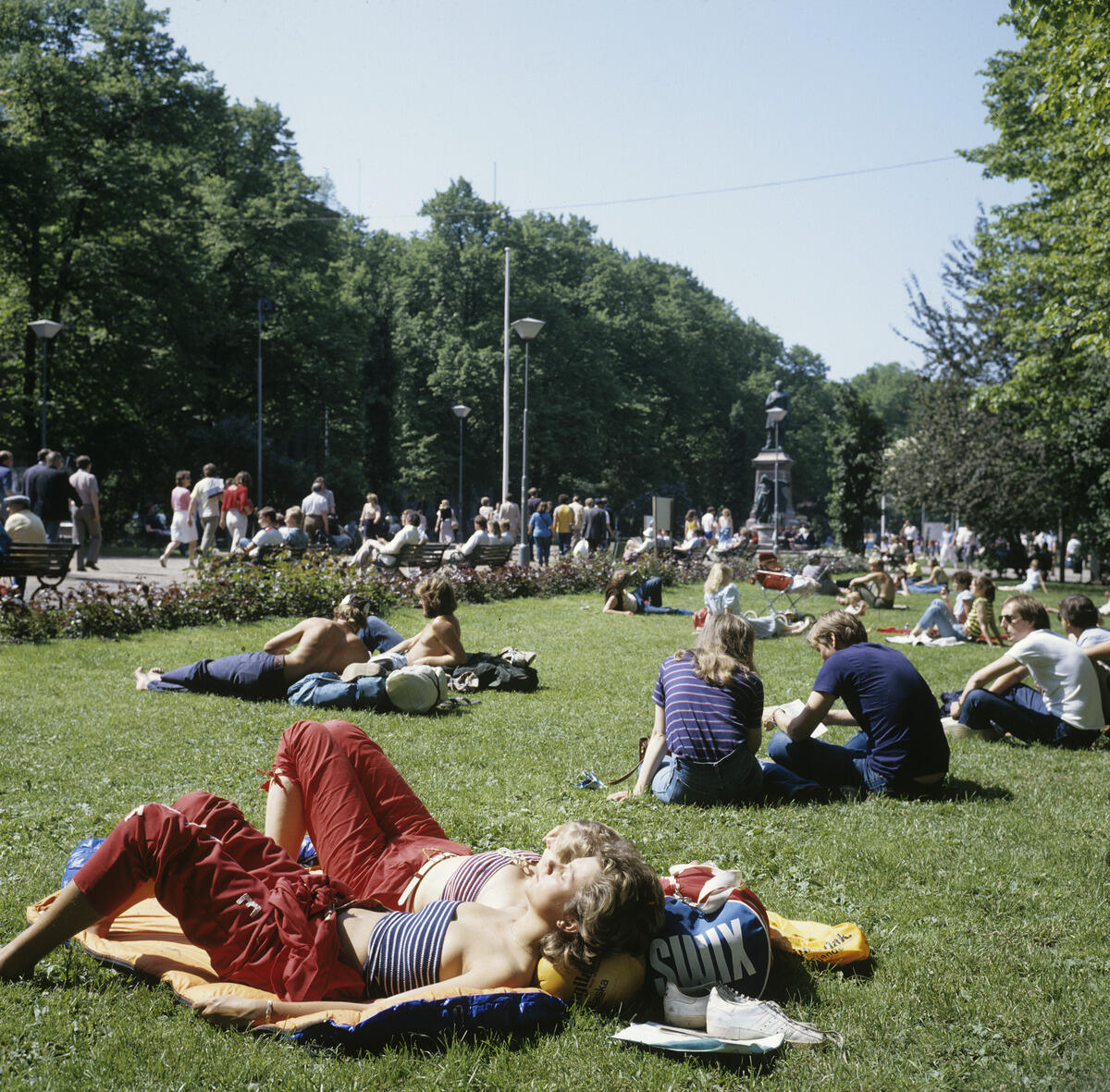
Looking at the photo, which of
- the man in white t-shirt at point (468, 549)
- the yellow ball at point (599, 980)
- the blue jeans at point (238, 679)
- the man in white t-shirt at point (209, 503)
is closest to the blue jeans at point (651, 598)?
the man in white t-shirt at point (468, 549)

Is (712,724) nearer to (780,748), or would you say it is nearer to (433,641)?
(780,748)

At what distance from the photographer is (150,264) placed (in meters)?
32.0

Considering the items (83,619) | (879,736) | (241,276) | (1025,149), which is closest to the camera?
(879,736)

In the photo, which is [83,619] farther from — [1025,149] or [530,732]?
[1025,149]

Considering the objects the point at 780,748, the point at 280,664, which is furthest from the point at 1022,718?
the point at 280,664

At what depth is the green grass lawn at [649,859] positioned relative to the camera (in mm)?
3008

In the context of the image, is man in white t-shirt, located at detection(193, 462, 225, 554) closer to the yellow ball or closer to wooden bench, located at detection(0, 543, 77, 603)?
wooden bench, located at detection(0, 543, 77, 603)

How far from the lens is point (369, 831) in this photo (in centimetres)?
388

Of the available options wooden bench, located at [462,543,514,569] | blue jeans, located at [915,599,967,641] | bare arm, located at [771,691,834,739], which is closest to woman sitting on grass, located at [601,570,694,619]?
wooden bench, located at [462,543,514,569]

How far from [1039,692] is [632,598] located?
9.73 m

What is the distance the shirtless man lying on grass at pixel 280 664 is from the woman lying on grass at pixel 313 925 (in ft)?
17.0

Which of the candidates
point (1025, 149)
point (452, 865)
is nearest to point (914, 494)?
point (1025, 149)

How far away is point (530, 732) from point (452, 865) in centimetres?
415

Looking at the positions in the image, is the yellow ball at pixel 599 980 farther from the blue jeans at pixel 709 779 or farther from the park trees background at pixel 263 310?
the park trees background at pixel 263 310
